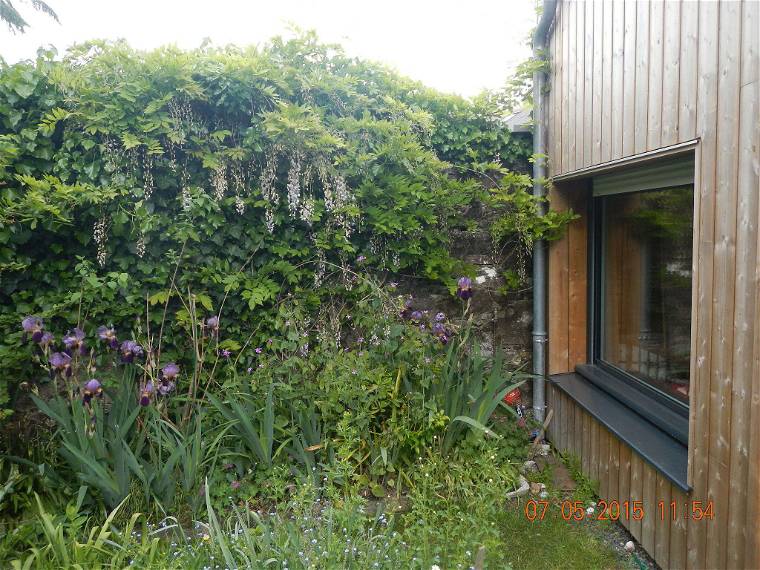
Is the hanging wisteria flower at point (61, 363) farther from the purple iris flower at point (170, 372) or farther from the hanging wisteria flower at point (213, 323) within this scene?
the hanging wisteria flower at point (213, 323)

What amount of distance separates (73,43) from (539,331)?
3.48 m

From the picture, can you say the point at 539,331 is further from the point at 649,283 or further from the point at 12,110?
the point at 12,110

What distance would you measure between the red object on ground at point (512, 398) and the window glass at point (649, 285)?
67cm

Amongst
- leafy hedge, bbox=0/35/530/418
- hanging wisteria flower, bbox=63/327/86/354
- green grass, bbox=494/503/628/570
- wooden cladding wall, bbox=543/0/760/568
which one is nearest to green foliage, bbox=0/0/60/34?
leafy hedge, bbox=0/35/530/418

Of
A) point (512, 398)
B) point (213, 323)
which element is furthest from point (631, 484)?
point (213, 323)

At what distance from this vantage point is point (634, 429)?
9.10 ft

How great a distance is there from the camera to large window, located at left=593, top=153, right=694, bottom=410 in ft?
8.88

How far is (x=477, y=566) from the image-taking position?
1.94m

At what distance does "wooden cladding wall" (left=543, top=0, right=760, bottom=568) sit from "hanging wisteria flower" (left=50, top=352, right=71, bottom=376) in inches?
111

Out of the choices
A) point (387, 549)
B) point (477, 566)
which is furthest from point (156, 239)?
point (477, 566)

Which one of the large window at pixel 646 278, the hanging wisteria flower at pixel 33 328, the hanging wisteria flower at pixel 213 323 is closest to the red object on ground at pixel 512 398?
the large window at pixel 646 278

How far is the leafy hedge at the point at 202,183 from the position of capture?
323 cm

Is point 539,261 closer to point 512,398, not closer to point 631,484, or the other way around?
point 512,398

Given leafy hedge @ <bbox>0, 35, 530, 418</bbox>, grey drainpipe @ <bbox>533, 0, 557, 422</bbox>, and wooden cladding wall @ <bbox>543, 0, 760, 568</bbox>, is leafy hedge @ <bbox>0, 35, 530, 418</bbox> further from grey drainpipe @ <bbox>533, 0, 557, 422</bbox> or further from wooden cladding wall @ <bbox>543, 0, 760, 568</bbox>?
wooden cladding wall @ <bbox>543, 0, 760, 568</bbox>
